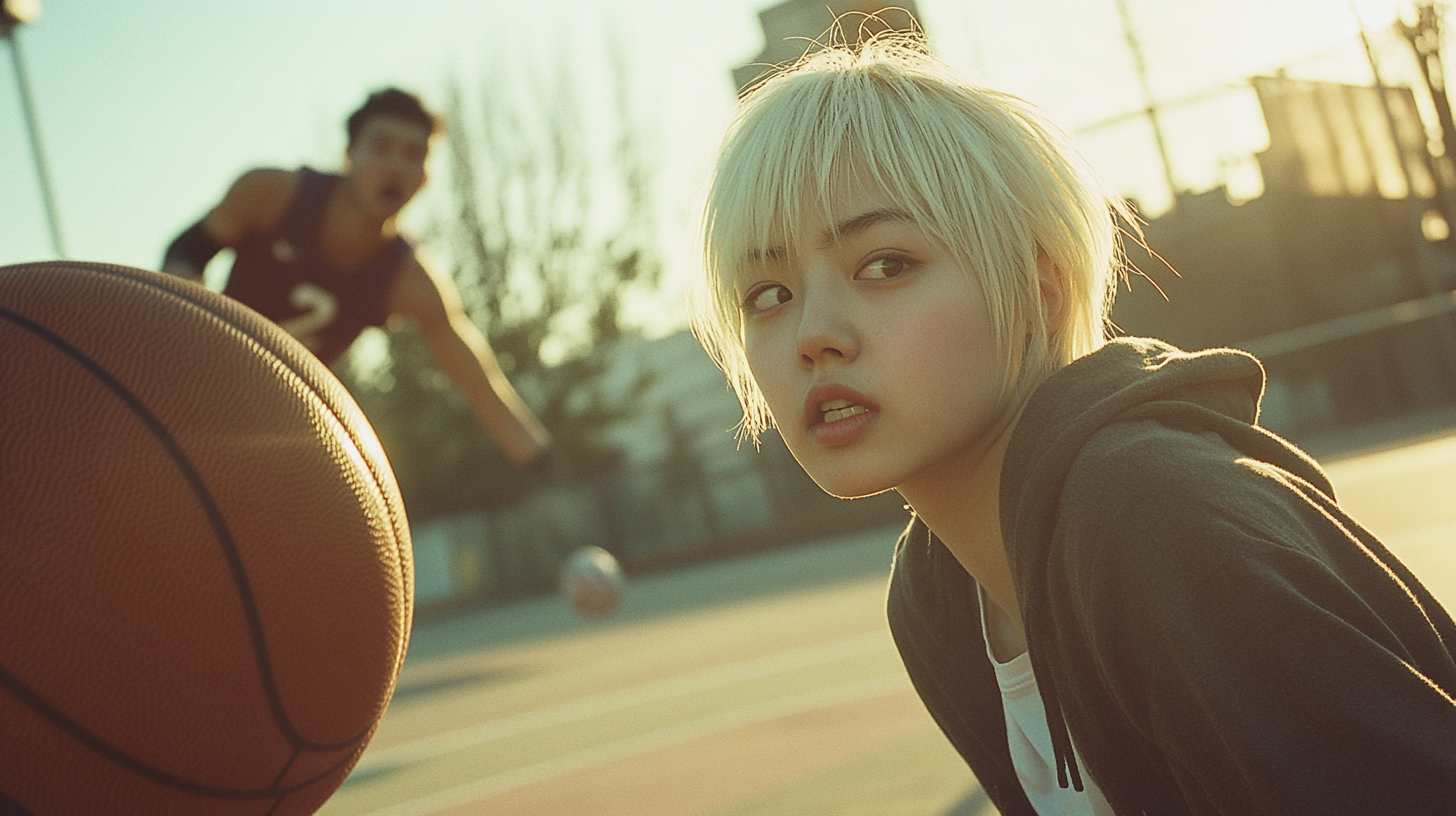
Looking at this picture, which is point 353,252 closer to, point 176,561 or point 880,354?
point 176,561

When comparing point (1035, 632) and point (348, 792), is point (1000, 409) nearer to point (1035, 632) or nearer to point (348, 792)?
point (1035, 632)

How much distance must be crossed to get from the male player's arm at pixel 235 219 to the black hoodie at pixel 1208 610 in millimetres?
3589

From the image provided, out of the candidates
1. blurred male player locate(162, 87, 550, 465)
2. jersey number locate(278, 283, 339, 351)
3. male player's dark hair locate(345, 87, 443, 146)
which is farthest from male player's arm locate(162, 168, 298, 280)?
male player's dark hair locate(345, 87, 443, 146)

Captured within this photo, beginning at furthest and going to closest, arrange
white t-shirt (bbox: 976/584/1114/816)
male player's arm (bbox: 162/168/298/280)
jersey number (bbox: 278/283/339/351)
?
jersey number (bbox: 278/283/339/351), male player's arm (bbox: 162/168/298/280), white t-shirt (bbox: 976/584/1114/816)

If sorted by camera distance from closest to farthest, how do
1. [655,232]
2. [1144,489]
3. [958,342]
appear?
[1144,489] < [958,342] < [655,232]

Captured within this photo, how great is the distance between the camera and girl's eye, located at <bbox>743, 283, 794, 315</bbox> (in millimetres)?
1950

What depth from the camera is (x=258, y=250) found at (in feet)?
15.8

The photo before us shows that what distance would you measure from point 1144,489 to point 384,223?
4093 millimetres

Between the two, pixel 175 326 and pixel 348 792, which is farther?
pixel 348 792

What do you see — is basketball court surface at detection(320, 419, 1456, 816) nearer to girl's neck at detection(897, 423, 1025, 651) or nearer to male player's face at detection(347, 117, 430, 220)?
girl's neck at detection(897, 423, 1025, 651)

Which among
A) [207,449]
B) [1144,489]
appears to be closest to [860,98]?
[1144,489]

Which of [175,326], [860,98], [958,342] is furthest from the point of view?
[175,326]

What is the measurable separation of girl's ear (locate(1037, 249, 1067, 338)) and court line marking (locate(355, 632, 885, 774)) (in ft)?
15.4

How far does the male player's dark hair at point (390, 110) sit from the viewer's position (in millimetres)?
5250
